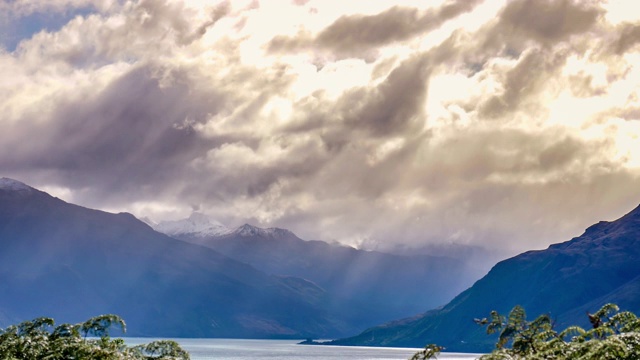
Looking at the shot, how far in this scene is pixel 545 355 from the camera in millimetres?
36969

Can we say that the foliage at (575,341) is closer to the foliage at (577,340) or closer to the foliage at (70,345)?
the foliage at (577,340)

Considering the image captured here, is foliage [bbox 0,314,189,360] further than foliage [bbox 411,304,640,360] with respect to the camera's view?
Yes

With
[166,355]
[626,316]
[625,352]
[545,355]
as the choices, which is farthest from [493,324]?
[625,352]

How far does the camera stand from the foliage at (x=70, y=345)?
33.9 meters

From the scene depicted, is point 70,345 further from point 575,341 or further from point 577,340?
point 575,341

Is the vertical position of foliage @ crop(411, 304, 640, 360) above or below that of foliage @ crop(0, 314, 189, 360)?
below

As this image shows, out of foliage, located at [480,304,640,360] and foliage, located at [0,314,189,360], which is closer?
foliage, located at [480,304,640,360]

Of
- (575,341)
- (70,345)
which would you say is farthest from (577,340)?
(70,345)

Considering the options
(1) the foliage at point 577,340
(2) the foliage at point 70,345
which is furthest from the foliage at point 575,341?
(2) the foliage at point 70,345

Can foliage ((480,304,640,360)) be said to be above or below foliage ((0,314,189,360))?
below

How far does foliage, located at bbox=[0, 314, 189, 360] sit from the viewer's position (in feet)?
111

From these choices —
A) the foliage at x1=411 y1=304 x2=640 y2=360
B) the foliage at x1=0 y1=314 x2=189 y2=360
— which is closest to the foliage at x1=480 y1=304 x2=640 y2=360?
the foliage at x1=411 y1=304 x2=640 y2=360

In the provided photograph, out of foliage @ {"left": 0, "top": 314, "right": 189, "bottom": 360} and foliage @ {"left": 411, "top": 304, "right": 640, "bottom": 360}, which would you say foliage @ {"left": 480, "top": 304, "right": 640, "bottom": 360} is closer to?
foliage @ {"left": 411, "top": 304, "right": 640, "bottom": 360}

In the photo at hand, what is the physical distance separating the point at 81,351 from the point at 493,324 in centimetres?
3858
